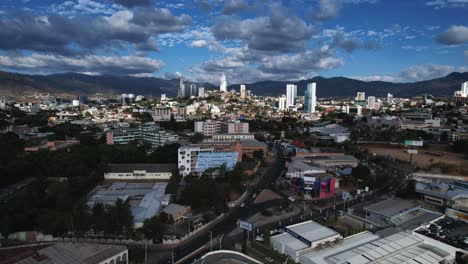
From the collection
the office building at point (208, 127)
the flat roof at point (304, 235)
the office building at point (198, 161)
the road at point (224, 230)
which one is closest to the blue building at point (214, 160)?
the office building at point (198, 161)

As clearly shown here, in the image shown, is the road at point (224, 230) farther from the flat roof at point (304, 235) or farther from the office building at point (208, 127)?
the office building at point (208, 127)

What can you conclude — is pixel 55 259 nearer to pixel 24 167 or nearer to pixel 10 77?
pixel 24 167

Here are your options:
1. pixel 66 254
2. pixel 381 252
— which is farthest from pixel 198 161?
pixel 381 252

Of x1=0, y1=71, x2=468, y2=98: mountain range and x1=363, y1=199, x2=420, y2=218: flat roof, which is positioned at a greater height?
x1=0, y1=71, x2=468, y2=98: mountain range

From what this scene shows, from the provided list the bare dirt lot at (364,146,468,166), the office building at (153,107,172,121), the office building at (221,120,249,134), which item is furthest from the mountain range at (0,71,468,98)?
the bare dirt lot at (364,146,468,166)

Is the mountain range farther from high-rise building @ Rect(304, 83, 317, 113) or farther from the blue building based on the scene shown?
the blue building

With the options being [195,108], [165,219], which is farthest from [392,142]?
[195,108]

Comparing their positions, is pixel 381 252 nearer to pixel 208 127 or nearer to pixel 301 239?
pixel 301 239
